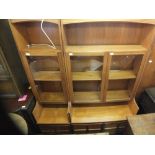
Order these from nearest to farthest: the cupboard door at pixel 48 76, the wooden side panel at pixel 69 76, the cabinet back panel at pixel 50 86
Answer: the wooden side panel at pixel 69 76, the cupboard door at pixel 48 76, the cabinet back panel at pixel 50 86

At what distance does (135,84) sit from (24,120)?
1.35 metres

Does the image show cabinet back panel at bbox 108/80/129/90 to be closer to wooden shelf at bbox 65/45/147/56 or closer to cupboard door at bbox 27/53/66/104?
wooden shelf at bbox 65/45/147/56

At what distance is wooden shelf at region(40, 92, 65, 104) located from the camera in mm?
1721

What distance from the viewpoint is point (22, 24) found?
4.24 ft

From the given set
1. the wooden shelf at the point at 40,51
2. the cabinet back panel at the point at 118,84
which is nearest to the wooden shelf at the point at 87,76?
the cabinet back panel at the point at 118,84

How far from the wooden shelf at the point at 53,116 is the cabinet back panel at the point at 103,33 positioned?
935 millimetres

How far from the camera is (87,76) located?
159 cm

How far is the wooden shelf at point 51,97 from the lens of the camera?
1.72 m

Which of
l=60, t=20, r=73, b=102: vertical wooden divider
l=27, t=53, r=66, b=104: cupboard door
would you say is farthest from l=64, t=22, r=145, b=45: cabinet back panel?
l=27, t=53, r=66, b=104: cupboard door

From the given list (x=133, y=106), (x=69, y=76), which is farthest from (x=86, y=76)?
(x=133, y=106)

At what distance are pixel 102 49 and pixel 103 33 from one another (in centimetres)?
17

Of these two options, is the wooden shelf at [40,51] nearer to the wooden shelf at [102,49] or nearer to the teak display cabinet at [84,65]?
the teak display cabinet at [84,65]
